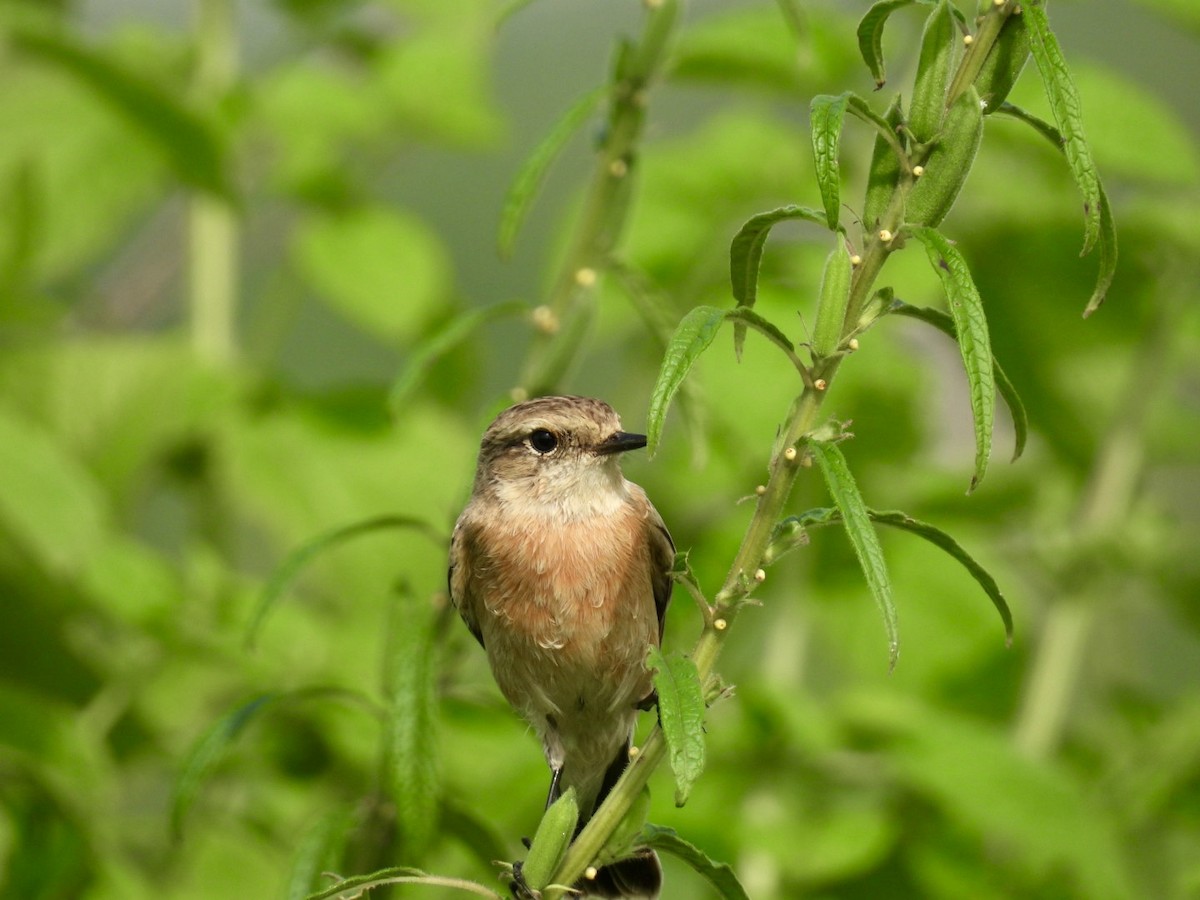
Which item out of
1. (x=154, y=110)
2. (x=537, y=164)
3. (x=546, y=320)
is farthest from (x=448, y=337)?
(x=154, y=110)

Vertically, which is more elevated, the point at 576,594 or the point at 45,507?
the point at 576,594

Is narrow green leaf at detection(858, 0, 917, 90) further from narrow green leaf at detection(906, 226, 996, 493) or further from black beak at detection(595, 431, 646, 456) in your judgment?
black beak at detection(595, 431, 646, 456)

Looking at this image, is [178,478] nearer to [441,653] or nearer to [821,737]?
[821,737]

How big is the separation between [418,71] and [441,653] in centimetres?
220

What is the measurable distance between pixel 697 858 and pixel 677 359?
1.45ft

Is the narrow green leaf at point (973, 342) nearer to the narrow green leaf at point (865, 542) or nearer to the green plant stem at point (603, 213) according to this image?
the narrow green leaf at point (865, 542)

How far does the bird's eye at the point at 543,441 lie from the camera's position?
192 cm

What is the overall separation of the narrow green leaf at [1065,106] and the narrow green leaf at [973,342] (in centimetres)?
10

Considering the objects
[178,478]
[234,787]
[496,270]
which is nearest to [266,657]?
[234,787]

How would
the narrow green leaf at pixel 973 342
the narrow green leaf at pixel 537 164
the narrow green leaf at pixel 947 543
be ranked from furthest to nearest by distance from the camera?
the narrow green leaf at pixel 537 164 → the narrow green leaf at pixel 947 543 → the narrow green leaf at pixel 973 342

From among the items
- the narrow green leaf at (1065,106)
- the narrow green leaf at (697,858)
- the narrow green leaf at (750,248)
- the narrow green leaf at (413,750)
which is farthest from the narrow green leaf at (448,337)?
the narrow green leaf at (1065,106)

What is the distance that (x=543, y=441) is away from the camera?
6.35 ft

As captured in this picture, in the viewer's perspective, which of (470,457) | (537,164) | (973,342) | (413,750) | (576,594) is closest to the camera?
(973,342)

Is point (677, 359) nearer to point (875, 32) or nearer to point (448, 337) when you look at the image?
point (875, 32)
